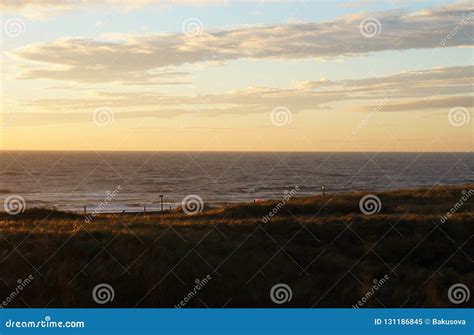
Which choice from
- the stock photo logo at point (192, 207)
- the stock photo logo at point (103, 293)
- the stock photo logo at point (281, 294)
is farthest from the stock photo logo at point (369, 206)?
the stock photo logo at point (103, 293)

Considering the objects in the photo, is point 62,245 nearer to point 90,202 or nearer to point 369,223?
point 369,223

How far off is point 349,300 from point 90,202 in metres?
66.8

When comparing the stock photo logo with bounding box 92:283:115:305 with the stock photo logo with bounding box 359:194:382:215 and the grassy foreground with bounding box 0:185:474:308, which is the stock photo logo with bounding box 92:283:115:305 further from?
the stock photo logo with bounding box 359:194:382:215
